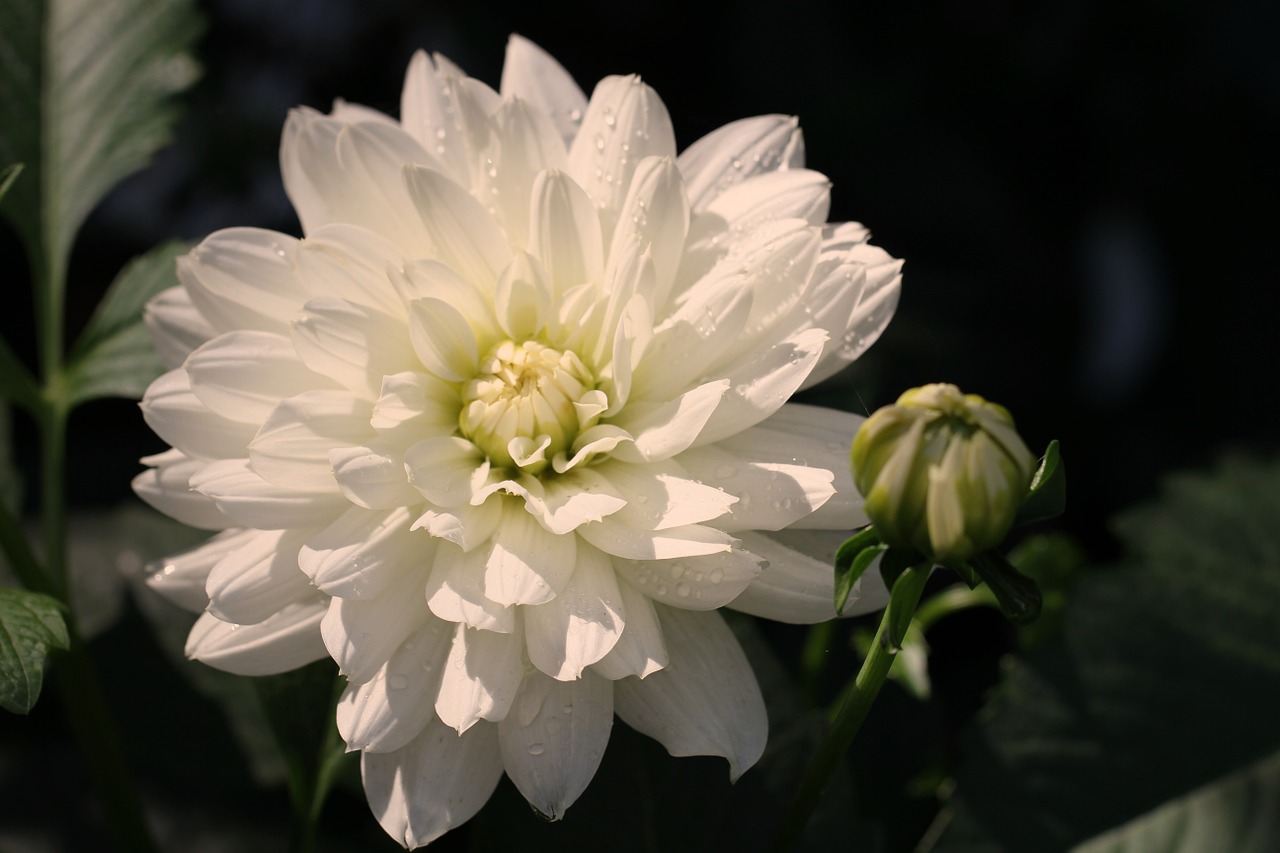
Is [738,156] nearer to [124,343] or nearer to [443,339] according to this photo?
[443,339]

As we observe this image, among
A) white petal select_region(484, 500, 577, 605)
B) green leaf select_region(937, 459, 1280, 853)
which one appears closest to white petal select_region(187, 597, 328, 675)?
white petal select_region(484, 500, 577, 605)

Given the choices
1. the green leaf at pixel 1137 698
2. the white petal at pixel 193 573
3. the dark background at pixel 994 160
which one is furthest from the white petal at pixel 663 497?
the dark background at pixel 994 160

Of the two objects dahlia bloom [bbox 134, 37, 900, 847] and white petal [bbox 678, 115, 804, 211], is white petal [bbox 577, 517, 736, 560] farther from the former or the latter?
white petal [bbox 678, 115, 804, 211]

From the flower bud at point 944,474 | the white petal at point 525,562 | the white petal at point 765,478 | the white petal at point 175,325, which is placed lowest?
the white petal at point 525,562

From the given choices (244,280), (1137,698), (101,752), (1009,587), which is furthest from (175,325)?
(1137,698)

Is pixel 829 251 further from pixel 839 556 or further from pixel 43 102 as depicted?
pixel 43 102

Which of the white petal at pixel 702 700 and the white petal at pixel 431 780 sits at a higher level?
the white petal at pixel 702 700

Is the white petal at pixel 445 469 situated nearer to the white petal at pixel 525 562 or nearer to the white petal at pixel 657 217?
the white petal at pixel 525 562
